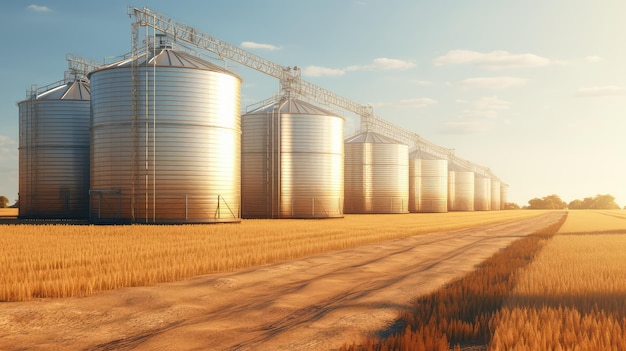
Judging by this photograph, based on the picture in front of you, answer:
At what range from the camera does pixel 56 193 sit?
40.2 m

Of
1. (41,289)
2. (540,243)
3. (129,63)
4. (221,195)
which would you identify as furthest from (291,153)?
(41,289)

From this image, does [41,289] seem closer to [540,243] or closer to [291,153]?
[540,243]

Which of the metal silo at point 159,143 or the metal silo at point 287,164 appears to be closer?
the metal silo at point 159,143

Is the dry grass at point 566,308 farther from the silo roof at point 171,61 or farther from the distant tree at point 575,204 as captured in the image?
the distant tree at point 575,204

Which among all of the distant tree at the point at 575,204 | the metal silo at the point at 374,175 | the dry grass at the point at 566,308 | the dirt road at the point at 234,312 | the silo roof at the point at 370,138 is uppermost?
the silo roof at the point at 370,138

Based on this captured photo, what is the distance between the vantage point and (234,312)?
29.4 feet

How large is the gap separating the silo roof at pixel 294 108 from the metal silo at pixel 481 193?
7131 centimetres

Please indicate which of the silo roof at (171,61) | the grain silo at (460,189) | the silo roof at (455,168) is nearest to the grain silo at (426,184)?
the grain silo at (460,189)

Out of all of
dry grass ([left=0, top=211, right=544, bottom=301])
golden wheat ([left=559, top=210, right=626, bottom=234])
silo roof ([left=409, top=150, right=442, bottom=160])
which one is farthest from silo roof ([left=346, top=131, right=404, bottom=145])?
dry grass ([left=0, top=211, right=544, bottom=301])

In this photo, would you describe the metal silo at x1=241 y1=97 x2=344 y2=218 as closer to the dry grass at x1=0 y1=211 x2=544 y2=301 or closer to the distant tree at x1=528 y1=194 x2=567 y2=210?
the dry grass at x1=0 y1=211 x2=544 y2=301

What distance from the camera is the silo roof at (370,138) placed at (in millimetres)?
67000

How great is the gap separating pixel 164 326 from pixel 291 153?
37598 millimetres

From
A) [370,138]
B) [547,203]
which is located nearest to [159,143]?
[370,138]

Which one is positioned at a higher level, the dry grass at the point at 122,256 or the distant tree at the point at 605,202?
the dry grass at the point at 122,256
